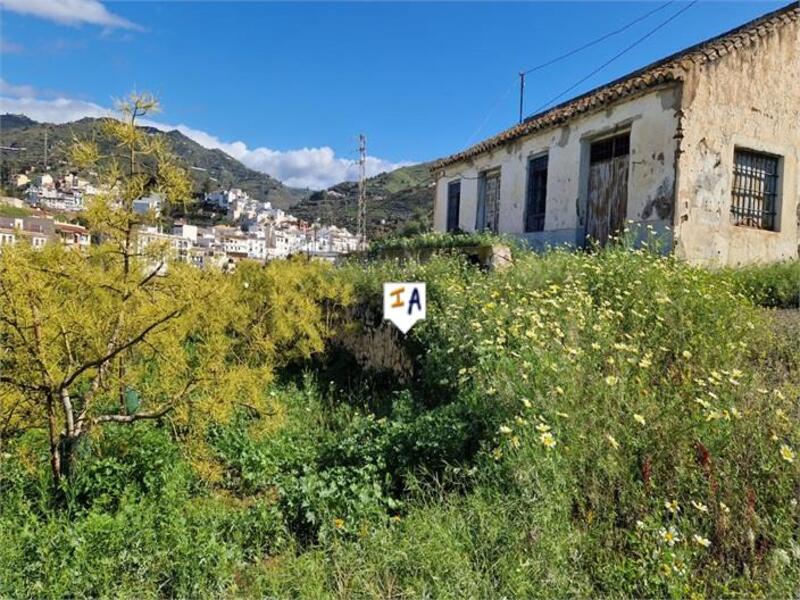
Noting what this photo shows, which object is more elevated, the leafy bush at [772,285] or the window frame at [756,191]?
the window frame at [756,191]

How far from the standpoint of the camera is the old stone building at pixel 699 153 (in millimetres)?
9094

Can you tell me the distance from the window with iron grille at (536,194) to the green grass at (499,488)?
8022 millimetres

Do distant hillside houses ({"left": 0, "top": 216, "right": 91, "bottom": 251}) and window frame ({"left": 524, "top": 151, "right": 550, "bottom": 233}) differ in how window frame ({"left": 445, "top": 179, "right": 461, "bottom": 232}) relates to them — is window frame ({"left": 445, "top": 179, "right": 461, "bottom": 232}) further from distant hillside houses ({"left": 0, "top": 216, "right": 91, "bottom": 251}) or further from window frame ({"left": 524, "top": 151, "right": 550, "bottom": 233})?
distant hillside houses ({"left": 0, "top": 216, "right": 91, "bottom": 251})

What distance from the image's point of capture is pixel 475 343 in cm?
494

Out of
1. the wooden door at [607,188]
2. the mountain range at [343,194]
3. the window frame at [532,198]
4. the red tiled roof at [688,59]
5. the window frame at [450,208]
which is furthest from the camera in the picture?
the mountain range at [343,194]

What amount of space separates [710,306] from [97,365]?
5.46m

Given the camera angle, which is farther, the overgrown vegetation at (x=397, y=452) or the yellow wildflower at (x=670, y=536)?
the overgrown vegetation at (x=397, y=452)

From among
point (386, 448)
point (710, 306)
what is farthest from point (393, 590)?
point (710, 306)

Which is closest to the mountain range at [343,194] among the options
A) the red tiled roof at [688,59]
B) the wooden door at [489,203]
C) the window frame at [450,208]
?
the window frame at [450,208]

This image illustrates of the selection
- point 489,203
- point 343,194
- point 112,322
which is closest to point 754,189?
point 489,203

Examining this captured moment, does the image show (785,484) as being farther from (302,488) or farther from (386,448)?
(302,488)

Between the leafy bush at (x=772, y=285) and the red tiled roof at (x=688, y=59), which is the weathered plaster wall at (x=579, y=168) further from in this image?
the leafy bush at (x=772, y=285)

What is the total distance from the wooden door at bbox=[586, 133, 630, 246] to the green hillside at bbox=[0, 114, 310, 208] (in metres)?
7.74

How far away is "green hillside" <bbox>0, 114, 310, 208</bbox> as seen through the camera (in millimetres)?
3781
